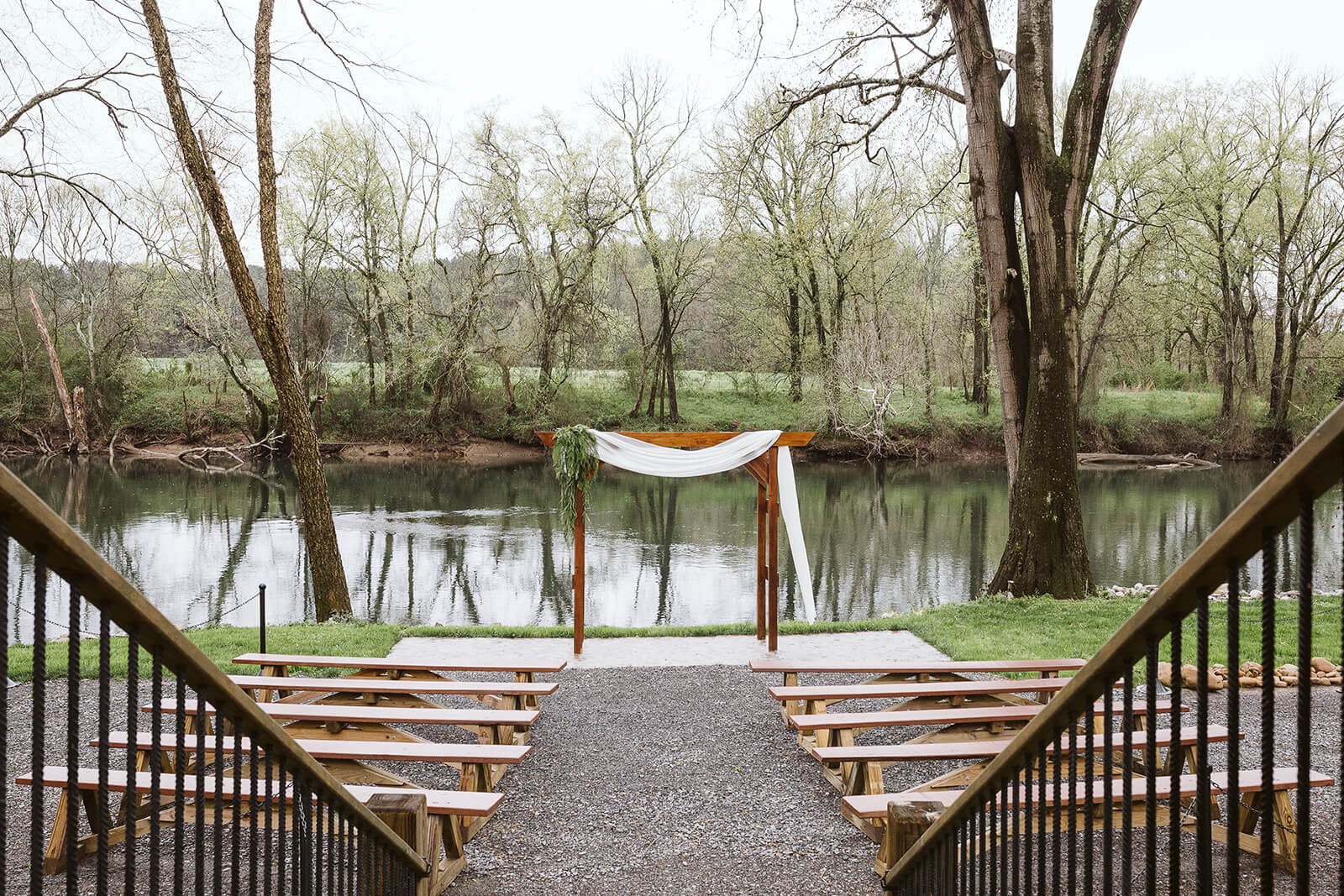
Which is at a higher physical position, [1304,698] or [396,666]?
[1304,698]

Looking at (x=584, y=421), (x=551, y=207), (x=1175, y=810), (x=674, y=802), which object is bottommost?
(x=674, y=802)

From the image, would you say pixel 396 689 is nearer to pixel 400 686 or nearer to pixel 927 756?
pixel 400 686

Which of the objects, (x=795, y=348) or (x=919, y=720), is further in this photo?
(x=795, y=348)

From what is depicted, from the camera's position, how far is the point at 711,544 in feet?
54.0

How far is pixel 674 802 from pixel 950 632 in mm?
4641

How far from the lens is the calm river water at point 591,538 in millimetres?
12188

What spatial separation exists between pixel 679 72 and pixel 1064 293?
25.3 m

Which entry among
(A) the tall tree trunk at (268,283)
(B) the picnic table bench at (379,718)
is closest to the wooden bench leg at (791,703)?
(B) the picnic table bench at (379,718)

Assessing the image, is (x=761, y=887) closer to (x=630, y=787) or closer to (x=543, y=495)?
(x=630, y=787)

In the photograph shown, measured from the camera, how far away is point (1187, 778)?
11.4ft

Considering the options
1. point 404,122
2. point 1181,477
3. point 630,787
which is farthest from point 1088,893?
point 1181,477

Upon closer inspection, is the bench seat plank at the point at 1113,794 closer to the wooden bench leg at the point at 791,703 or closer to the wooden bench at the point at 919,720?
the wooden bench at the point at 919,720

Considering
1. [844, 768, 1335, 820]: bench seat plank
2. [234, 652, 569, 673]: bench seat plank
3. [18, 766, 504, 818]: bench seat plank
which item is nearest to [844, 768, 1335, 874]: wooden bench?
[844, 768, 1335, 820]: bench seat plank

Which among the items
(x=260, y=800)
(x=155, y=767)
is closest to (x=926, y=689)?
(x=260, y=800)
